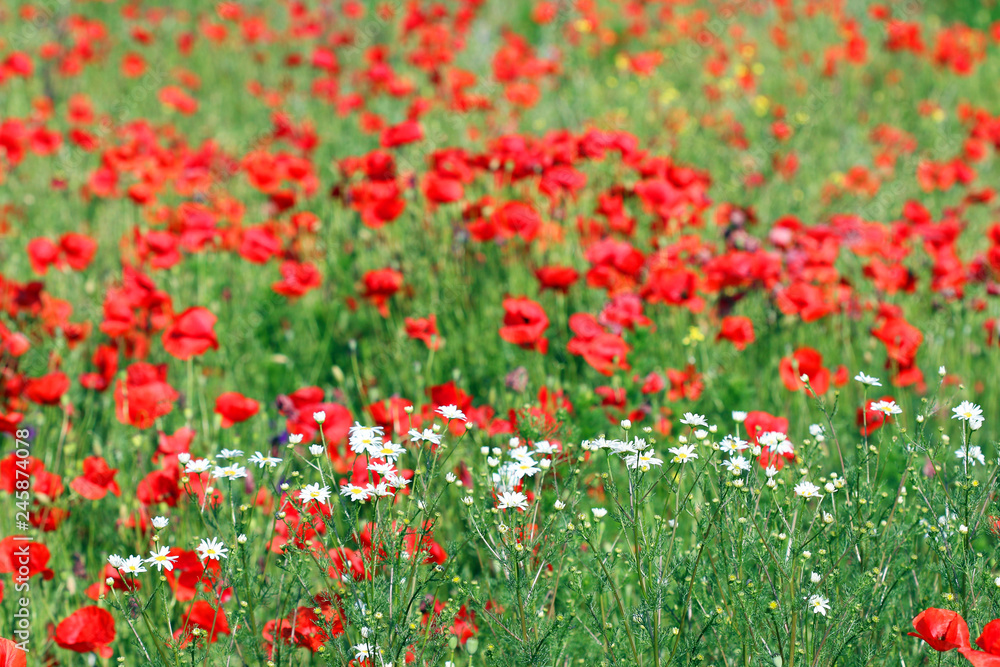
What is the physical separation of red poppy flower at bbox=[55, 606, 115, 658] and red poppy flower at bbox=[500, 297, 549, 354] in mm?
1149

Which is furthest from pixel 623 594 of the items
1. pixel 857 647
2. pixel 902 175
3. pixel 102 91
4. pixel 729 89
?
pixel 102 91

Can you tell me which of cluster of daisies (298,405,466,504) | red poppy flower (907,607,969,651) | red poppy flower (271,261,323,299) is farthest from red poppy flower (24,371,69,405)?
red poppy flower (907,607,969,651)

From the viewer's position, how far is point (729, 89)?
635cm

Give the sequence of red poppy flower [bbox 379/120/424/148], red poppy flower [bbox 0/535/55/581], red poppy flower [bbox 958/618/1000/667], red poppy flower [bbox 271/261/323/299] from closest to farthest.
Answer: red poppy flower [bbox 958/618/1000/667] → red poppy flower [bbox 0/535/55/581] → red poppy flower [bbox 271/261/323/299] → red poppy flower [bbox 379/120/424/148]

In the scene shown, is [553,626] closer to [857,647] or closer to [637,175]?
[857,647]

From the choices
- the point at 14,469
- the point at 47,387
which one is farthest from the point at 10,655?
the point at 47,387

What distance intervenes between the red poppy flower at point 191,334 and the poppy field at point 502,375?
0.04 feet

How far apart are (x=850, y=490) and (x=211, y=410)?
200cm

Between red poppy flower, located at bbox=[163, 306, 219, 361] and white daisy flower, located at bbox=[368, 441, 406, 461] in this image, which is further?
red poppy flower, located at bbox=[163, 306, 219, 361]

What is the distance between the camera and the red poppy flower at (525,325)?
226cm

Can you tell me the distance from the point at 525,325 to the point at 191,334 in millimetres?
929

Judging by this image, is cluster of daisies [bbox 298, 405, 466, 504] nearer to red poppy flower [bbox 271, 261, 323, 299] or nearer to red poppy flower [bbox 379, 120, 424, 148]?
red poppy flower [bbox 271, 261, 323, 299]

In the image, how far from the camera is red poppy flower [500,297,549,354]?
226cm

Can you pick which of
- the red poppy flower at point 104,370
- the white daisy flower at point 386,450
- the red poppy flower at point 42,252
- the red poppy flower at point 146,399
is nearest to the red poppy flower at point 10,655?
the white daisy flower at point 386,450
